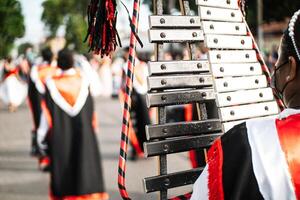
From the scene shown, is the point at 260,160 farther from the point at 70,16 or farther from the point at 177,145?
the point at 70,16

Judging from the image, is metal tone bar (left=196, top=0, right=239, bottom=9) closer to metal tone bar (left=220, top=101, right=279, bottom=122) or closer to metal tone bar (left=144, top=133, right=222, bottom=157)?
metal tone bar (left=220, top=101, right=279, bottom=122)

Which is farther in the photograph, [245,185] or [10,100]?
[10,100]

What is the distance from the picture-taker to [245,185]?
1.29 meters

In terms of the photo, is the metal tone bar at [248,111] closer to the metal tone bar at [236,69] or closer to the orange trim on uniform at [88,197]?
the metal tone bar at [236,69]

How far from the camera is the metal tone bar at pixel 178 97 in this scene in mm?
2057

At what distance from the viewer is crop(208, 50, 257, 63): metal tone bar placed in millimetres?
2244

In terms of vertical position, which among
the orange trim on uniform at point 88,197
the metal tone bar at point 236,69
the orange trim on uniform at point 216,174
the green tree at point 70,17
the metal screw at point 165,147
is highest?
the green tree at point 70,17

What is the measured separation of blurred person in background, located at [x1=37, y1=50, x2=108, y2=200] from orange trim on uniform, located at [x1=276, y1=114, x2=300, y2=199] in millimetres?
3784

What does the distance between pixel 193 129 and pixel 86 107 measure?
3.06 meters

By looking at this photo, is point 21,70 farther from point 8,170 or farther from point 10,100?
point 8,170

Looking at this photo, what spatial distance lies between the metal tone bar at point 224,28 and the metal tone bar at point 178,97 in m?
0.30

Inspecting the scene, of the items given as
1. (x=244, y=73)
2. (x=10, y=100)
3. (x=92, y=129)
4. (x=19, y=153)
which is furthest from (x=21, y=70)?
(x=244, y=73)

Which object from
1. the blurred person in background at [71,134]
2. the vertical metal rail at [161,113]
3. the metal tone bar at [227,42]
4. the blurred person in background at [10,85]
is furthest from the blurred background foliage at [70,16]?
the blurred person in background at [10,85]

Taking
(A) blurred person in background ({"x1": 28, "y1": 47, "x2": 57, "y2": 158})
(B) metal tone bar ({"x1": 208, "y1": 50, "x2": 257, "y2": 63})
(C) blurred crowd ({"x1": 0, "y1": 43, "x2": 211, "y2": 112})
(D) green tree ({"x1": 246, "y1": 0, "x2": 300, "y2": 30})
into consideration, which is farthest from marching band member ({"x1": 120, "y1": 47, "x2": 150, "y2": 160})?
(D) green tree ({"x1": 246, "y1": 0, "x2": 300, "y2": 30})
